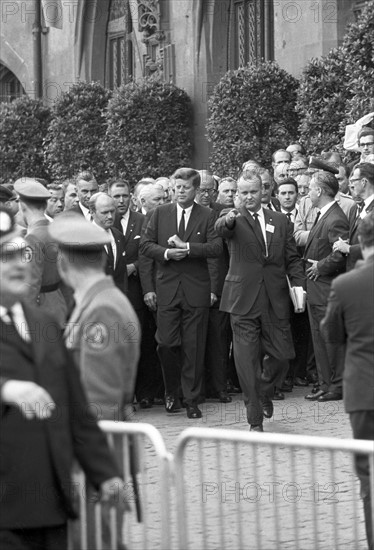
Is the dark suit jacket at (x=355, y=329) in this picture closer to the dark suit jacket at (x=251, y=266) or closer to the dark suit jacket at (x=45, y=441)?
the dark suit jacket at (x=45, y=441)

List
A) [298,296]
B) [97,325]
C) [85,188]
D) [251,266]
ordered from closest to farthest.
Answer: [97,325] < [251,266] < [298,296] < [85,188]

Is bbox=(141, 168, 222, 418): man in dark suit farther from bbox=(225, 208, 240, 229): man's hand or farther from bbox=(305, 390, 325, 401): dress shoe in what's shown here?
bbox=(305, 390, 325, 401): dress shoe

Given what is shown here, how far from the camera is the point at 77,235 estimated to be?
585cm

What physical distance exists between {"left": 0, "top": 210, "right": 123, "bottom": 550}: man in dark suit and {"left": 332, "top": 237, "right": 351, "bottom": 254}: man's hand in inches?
278

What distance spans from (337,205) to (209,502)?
217 inches

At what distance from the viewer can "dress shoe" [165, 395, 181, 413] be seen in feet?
40.4

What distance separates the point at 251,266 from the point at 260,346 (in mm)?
702

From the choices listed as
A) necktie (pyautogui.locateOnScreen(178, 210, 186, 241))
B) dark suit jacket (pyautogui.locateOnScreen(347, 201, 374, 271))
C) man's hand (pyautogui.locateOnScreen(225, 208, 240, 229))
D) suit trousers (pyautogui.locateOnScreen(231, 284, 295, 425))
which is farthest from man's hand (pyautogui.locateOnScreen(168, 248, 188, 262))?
dark suit jacket (pyautogui.locateOnScreen(347, 201, 374, 271))

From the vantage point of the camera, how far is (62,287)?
10594mm

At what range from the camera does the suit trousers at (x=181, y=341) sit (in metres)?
12.2

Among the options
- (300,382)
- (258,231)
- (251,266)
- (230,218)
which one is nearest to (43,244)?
(230,218)

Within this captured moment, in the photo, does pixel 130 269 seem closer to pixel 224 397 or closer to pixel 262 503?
pixel 224 397

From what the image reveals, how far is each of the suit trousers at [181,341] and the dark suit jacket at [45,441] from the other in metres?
7.03

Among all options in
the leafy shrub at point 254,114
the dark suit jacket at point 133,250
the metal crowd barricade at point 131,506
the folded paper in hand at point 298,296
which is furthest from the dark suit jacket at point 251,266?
the leafy shrub at point 254,114
